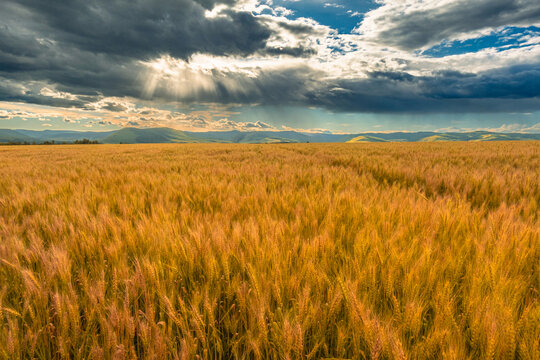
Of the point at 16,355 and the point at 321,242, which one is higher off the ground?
the point at 321,242

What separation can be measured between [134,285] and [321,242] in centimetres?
95

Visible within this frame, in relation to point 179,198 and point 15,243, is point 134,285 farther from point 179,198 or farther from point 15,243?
point 179,198

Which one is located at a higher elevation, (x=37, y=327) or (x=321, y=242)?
(x=321, y=242)

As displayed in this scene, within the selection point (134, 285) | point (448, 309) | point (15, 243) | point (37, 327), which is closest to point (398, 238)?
point (448, 309)

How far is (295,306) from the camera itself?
→ 0.93 metres

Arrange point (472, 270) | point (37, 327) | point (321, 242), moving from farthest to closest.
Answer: point (321, 242)
point (472, 270)
point (37, 327)

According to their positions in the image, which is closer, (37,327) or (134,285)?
(37,327)

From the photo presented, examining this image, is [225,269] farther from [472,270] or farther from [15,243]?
[15,243]

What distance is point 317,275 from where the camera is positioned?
109 cm

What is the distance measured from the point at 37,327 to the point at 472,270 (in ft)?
5.93

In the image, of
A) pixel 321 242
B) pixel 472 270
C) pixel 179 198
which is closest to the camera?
pixel 472 270

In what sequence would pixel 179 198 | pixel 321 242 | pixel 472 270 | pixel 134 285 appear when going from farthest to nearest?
pixel 179 198, pixel 321 242, pixel 472 270, pixel 134 285

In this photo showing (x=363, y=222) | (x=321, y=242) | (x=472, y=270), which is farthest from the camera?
(x=363, y=222)

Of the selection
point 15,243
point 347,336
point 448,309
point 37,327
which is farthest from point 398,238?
point 15,243
